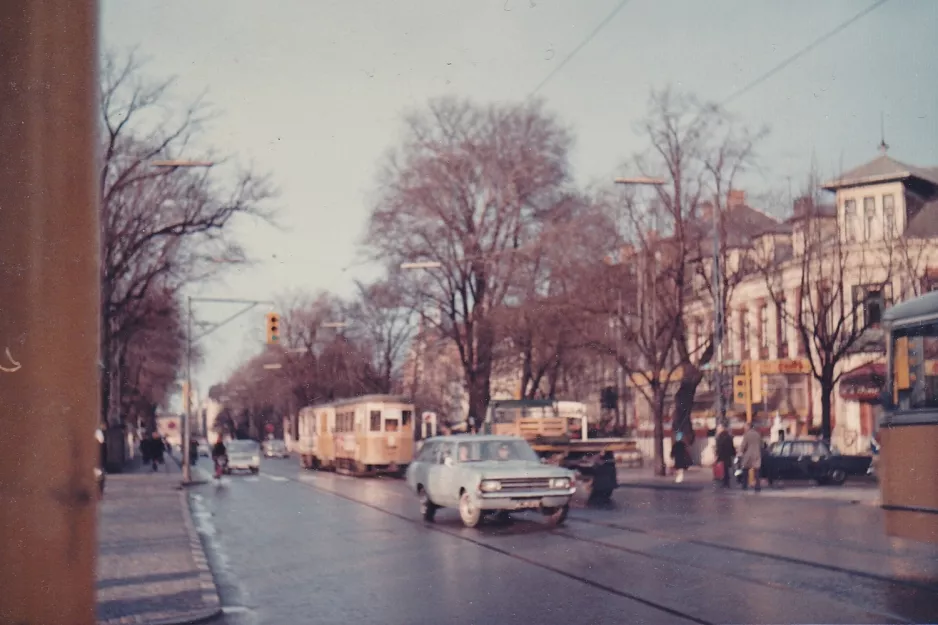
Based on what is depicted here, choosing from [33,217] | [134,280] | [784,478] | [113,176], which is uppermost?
[113,176]

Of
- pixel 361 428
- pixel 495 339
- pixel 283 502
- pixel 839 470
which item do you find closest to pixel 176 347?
pixel 361 428

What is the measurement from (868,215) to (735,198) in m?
A: 5.84

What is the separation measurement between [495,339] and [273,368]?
38.3 meters

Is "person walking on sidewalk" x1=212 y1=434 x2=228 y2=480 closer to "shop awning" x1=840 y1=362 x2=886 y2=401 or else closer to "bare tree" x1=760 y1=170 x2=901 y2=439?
"bare tree" x1=760 y1=170 x2=901 y2=439

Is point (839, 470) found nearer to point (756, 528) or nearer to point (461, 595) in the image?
point (756, 528)

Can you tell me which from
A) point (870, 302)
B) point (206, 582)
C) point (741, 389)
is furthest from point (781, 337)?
point (206, 582)

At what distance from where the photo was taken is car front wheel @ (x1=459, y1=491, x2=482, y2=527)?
19.8 metres

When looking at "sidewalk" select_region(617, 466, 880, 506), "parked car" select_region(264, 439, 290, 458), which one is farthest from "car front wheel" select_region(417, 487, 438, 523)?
"parked car" select_region(264, 439, 290, 458)

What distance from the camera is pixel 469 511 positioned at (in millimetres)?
20000

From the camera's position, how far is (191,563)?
14289 millimetres

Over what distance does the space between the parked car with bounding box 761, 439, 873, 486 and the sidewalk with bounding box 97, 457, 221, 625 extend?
1792 cm

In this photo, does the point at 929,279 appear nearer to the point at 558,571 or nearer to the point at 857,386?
the point at 857,386

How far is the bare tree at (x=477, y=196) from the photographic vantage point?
4384cm

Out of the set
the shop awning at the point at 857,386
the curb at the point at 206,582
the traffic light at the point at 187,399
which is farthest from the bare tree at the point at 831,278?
the curb at the point at 206,582
